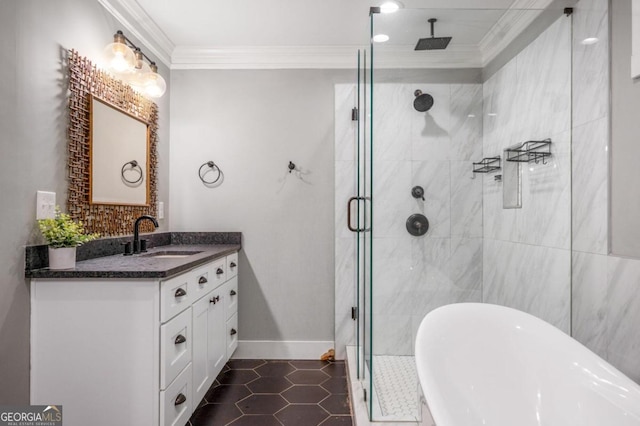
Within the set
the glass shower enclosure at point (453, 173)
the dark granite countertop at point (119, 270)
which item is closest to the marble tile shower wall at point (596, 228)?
the glass shower enclosure at point (453, 173)

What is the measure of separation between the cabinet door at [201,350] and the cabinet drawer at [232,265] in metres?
0.46

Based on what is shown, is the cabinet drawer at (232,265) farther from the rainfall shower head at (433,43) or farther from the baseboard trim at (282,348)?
the rainfall shower head at (433,43)

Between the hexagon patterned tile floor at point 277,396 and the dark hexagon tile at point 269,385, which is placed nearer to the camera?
the hexagon patterned tile floor at point 277,396

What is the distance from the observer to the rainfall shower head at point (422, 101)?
2229mm

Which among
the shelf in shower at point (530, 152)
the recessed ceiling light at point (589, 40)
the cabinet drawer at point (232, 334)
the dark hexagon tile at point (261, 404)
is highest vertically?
the recessed ceiling light at point (589, 40)

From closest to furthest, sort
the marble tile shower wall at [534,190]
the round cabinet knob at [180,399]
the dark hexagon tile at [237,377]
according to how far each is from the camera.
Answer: the round cabinet knob at [180,399] < the marble tile shower wall at [534,190] < the dark hexagon tile at [237,377]

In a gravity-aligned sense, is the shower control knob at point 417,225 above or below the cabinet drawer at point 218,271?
above

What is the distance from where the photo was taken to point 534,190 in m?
1.97

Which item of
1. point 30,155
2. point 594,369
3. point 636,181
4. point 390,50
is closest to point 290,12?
point 390,50

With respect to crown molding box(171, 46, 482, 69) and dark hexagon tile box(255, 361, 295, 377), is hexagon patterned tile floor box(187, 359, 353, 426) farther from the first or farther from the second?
crown molding box(171, 46, 482, 69)

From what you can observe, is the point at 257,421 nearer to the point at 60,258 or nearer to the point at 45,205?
the point at 60,258

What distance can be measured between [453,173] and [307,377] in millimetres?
1779

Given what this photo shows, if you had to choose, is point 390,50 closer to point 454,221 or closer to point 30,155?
point 454,221

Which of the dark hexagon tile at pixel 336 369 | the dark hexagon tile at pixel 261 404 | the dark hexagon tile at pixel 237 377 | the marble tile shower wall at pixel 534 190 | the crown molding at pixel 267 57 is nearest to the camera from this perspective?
the marble tile shower wall at pixel 534 190
